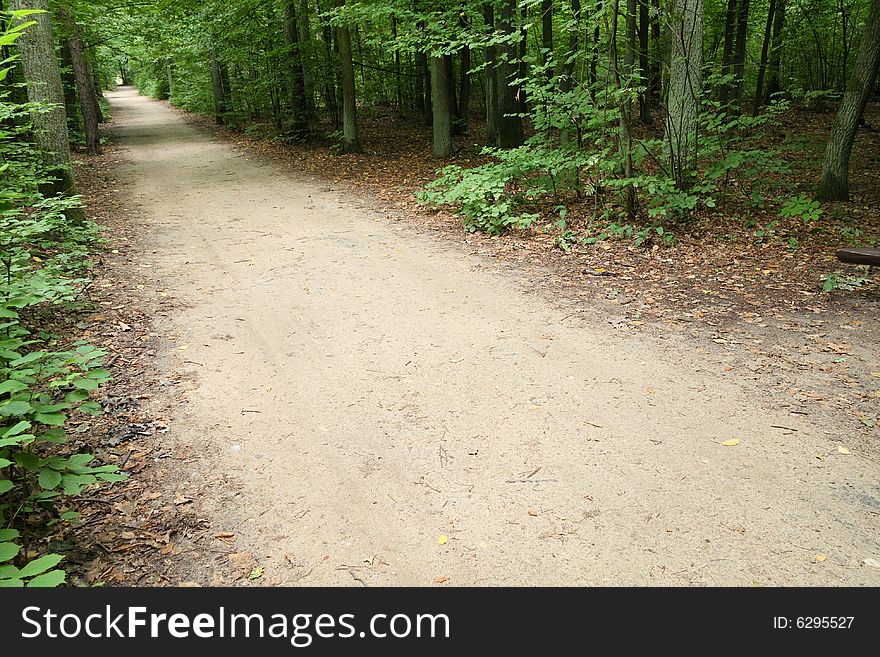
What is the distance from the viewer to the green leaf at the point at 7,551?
2252 millimetres

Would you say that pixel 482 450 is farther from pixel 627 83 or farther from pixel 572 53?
pixel 572 53

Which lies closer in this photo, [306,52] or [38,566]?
[38,566]

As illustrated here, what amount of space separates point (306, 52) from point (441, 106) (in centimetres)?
540

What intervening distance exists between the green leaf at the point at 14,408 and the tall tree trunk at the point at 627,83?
717 cm

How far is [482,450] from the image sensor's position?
3.84 m

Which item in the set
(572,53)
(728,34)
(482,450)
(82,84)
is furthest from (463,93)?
(482,450)

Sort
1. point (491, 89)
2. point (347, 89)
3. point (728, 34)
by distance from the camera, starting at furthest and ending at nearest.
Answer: point (728, 34)
point (347, 89)
point (491, 89)

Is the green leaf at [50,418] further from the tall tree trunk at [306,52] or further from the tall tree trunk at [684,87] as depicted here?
the tall tree trunk at [306,52]

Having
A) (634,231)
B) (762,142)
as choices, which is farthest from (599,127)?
(762,142)

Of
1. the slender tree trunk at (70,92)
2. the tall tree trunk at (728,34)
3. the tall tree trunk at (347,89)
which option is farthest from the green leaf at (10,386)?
the slender tree trunk at (70,92)

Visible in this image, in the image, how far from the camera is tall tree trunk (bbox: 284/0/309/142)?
1647 cm

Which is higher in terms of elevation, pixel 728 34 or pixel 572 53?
pixel 728 34
